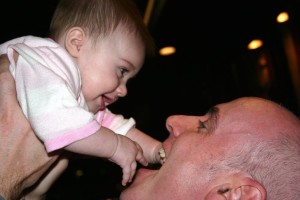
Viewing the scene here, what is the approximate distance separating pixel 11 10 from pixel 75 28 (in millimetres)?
4284

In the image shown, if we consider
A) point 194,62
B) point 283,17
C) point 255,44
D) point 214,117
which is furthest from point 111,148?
point 194,62

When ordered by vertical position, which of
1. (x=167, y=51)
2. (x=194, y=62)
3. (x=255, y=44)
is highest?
(x=167, y=51)

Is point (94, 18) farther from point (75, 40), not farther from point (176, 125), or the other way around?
point (176, 125)

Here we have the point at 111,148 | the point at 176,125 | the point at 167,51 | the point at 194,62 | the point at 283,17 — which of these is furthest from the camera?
the point at 194,62

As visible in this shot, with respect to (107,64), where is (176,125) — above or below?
below

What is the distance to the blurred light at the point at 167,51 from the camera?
22.6ft

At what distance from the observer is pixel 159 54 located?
23.6 feet

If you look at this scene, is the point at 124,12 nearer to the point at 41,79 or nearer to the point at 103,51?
the point at 103,51

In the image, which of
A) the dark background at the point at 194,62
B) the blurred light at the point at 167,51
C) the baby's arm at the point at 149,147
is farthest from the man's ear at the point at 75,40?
the blurred light at the point at 167,51

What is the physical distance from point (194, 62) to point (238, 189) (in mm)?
5779

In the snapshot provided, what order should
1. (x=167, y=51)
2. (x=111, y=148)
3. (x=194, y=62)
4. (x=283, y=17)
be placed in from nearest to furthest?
(x=111, y=148) < (x=283, y=17) < (x=167, y=51) < (x=194, y=62)

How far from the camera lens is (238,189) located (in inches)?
59.0

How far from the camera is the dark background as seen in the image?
196 inches

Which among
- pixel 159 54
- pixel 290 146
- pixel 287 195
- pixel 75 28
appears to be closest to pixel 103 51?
pixel 75 28
